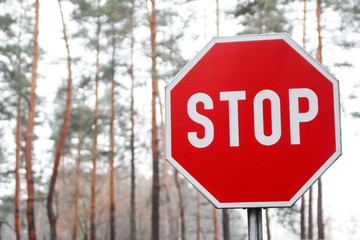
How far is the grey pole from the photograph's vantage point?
1.68m

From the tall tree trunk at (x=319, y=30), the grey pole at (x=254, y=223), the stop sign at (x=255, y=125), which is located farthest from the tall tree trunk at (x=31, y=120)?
the grey pole at (x=254, y=223)

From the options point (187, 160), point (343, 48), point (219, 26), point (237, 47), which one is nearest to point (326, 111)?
point (237, 47)

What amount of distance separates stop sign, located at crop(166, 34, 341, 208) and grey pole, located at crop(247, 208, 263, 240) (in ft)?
0.11

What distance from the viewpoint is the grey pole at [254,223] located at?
168 cm

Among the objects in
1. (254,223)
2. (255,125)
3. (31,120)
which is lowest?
(254,223)

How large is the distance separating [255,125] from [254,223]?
348 millimetres

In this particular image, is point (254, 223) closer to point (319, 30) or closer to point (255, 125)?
point (255, 125)

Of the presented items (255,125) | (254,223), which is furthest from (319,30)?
(254,223)

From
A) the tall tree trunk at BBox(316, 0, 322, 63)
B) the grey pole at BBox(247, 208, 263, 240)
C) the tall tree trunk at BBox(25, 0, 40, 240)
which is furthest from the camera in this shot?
the tall tree trunk at BBox(316, 0, 322, 63)

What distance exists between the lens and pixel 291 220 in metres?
29.8

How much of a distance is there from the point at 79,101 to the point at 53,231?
10.7 m

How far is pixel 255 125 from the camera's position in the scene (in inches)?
68.1

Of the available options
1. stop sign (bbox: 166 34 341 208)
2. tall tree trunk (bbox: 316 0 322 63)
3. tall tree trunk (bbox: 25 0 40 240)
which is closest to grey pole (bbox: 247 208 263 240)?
stop sign (bbox: 166 34 341 208)

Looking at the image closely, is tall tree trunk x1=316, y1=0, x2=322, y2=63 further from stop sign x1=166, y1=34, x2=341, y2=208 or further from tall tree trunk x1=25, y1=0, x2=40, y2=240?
stop sign x1=166, y1=34, x2=341, y2=208
